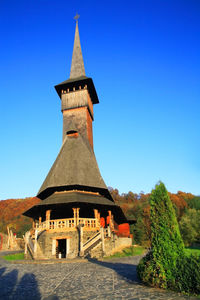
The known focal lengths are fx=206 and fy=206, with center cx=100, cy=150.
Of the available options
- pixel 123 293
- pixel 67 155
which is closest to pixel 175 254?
pixel 123 293

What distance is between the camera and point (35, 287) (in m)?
6.71

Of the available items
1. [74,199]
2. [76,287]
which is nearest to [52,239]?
[74,199]

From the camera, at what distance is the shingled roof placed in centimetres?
1927

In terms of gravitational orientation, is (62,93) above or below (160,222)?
above

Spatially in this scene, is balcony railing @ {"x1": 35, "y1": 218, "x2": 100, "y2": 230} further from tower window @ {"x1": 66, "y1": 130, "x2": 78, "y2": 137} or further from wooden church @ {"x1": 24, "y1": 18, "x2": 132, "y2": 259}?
tower window @ {"x1": 66, "y1": 130, "x2": 78, "y2": 137}

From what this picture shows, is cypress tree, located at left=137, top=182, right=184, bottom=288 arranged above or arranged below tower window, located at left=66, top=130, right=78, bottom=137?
below

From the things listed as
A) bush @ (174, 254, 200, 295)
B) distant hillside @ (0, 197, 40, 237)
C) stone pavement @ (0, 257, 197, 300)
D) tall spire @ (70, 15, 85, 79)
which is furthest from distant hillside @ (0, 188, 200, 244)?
bush @ (174, 254, 200, 295)

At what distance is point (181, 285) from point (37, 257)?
1154 cm

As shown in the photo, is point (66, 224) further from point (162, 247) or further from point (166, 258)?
point (166, 258)

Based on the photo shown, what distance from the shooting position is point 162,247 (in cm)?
651

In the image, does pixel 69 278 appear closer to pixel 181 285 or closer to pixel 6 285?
pixel 6 285

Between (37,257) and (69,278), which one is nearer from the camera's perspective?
(69,278)

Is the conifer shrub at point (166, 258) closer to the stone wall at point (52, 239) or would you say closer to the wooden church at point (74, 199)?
the wooden church at point (74, 199)

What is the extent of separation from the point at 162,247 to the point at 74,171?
564 inches
